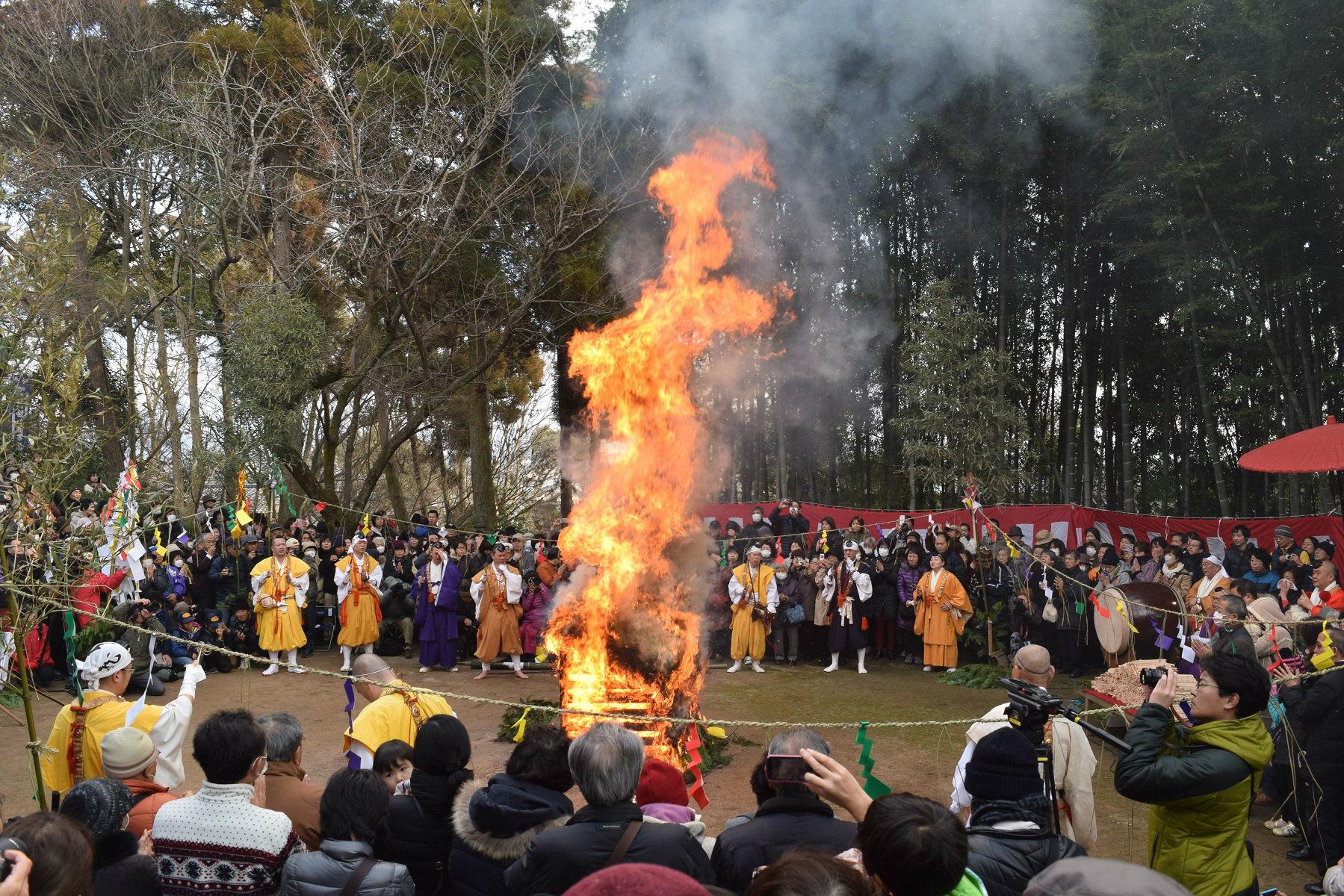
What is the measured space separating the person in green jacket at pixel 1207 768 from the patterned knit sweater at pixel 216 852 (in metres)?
2.78

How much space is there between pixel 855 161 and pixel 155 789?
15863mm

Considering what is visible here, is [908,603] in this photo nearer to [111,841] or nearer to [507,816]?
[507,816]

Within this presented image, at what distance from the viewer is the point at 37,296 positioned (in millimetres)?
5965

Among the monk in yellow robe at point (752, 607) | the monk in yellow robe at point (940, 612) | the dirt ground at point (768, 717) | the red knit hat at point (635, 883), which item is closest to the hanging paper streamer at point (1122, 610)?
the dirt ground at point (768, 717)

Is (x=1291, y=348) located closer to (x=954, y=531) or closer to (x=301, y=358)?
(x=954, y=531)

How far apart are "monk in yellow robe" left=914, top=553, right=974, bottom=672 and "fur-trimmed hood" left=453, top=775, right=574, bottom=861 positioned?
1028 cm

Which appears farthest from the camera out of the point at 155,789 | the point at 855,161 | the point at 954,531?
the point at 855,161

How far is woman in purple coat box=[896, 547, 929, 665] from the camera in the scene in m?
13.6

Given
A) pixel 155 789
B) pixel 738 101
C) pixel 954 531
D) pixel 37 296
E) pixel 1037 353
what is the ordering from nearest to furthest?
pixel 155 789 → pixel 37 296 → pixel 954 531 → pixel 738 101 → pixel 1037 353

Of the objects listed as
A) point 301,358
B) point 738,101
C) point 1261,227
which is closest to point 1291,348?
point 1261,227

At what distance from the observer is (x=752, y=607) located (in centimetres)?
1364

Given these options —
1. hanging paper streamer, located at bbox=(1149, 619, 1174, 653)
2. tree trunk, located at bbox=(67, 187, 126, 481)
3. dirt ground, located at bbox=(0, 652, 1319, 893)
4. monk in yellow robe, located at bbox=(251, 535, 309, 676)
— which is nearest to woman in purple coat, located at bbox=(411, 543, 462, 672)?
dirt ground, located at bbox=(0, 652, 1319, 893)

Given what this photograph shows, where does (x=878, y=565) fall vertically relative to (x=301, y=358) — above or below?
below

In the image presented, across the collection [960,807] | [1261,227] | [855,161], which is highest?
[855,161]
